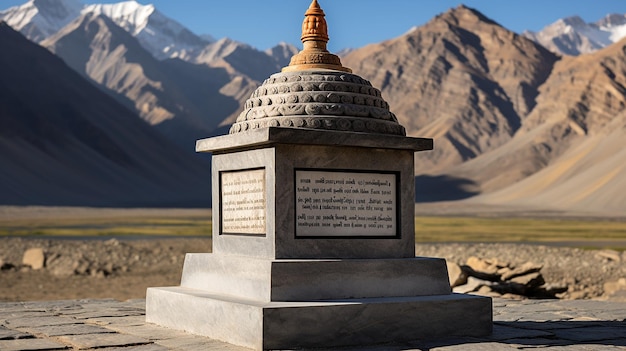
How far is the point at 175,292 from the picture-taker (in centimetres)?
1049

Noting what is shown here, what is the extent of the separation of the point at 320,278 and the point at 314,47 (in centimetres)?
301

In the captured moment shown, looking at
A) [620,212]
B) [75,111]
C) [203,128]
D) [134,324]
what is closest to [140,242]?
[134,324]

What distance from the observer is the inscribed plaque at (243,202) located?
1007 centimetres

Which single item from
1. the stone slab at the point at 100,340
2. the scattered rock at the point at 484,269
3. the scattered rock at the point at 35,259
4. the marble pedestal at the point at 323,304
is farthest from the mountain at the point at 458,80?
the stone slab at the point at 100,340

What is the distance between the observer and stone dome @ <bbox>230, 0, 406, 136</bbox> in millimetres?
10086

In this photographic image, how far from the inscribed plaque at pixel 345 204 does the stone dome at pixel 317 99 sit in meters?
0.55

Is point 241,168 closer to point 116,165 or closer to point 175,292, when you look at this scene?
point 175,292

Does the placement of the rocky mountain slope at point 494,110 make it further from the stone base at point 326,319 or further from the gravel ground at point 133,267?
the stone base at point 326,319

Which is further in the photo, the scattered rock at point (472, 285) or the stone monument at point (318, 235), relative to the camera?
the scattered rock at point (472, 285)

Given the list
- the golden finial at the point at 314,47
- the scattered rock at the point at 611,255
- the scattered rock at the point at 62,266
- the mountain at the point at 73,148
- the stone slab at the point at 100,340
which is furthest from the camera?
the mountain at the point at 73,148

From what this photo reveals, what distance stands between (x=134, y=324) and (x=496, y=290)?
7.67m

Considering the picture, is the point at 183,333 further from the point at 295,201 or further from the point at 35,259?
the point at 35,259

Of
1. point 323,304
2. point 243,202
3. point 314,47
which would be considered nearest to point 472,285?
point 314,47

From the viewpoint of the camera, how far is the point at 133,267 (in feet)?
86.2
